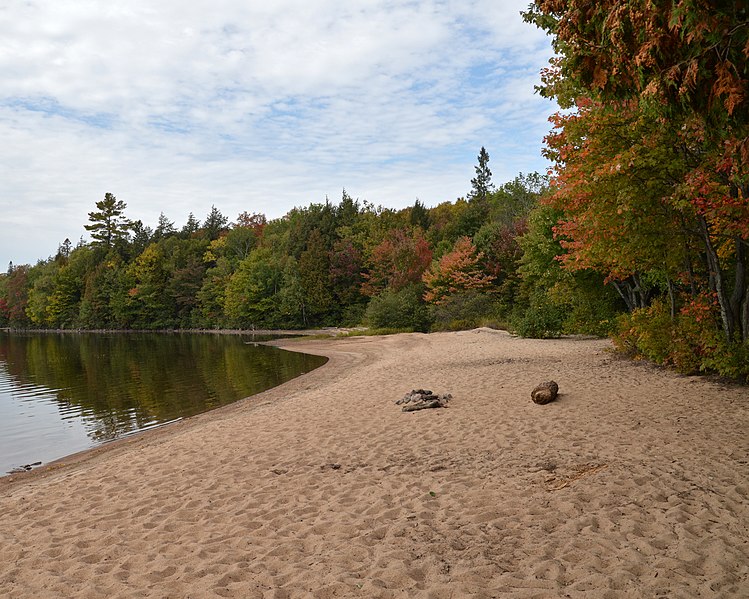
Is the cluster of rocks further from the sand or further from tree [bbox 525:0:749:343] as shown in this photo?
tree [bbox 525:0:749:343]

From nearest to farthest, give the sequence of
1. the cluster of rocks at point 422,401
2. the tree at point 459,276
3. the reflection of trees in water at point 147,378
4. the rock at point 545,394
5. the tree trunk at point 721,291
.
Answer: the rock at point 545,394 < the tree trunk at point 721,291 < the cluster of rocks at point 422,401 < the reflection of trees in water at point 147,378 < the tree at point 459,276

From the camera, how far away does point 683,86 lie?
4348 millimetres

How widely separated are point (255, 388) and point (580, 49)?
17252 millimetres

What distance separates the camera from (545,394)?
1049cm

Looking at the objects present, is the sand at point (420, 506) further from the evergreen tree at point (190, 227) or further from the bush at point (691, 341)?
the evergreen tree at point (190, 227)

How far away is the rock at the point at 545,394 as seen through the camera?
1048 centimetres

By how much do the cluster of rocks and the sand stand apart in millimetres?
370

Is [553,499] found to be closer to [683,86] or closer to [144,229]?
[683,86]

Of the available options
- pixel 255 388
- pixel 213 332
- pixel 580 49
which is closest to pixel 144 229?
pixel 213 332

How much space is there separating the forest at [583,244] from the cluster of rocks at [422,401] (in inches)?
189

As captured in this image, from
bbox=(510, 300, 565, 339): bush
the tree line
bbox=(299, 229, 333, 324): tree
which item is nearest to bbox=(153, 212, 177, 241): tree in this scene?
the tree line

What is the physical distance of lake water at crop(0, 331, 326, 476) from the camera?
45.1 feet

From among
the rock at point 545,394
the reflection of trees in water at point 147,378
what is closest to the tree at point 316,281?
the reflection of trees in water at point 147,378

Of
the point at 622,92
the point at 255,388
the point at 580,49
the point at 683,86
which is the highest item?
the point at 580,49
